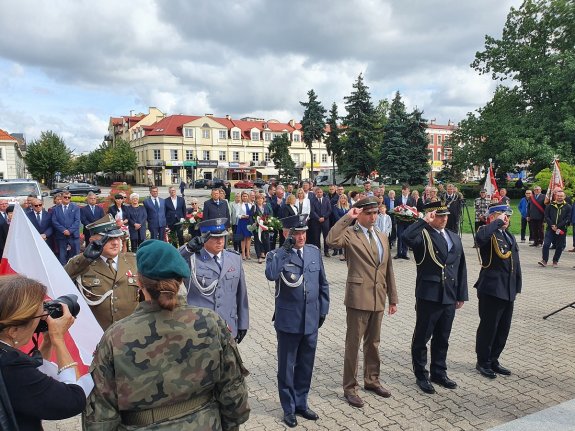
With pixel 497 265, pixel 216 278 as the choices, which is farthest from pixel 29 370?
pixel 497 265

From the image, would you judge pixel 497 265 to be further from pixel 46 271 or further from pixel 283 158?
pixel 283 158

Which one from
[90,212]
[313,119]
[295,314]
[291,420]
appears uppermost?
[313,119]

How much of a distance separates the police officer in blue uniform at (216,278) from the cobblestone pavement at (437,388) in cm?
114

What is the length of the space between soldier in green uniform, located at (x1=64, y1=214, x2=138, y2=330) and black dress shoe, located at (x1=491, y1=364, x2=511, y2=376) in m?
4.34

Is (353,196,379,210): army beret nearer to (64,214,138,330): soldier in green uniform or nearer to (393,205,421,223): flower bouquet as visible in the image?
(64,214,138,330): soldier in green uniform

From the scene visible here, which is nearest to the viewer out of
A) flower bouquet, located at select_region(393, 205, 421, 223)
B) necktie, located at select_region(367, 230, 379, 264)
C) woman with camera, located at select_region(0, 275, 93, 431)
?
woman with camera, located at select_region(0, 275, 93, 431)

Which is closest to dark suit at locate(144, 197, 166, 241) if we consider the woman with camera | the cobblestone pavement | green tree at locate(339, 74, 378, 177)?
the cobblestone pavement

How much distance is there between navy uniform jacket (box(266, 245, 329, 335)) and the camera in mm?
4203

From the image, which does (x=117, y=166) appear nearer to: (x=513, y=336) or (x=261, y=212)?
(x=261, y=212)

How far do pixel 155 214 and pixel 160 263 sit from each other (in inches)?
425

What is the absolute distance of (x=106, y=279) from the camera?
13.4 ft

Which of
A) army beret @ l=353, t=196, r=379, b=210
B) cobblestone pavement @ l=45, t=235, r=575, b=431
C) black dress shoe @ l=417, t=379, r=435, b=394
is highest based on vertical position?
army beret @ l=353, t=196, r=379, b=210

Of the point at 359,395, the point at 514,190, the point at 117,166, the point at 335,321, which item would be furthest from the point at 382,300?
the point at 117,166

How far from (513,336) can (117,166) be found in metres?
65.4
